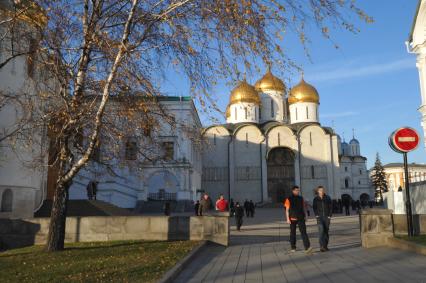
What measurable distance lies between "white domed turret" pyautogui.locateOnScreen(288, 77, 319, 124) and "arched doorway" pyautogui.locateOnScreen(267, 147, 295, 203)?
6.62 m

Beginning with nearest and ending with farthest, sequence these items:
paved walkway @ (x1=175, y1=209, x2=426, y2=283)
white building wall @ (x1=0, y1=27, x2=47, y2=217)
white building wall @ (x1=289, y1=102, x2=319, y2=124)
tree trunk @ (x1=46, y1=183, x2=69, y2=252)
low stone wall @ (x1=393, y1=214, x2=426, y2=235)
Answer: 1. paved walkway @ (x1=175, y1=209, x2=426, y2=283)
2. tree trunk @ (x1=46, y1=183, x2=69, y2=252)
3. low stone wall @ (x1=393, y1=214, x2=426, y2=235)
4. white building wall @ (x1=0, y1=27, x2=47, y2=217)
5. white building wall @ (x1=289, y1=102, x2=319, y2=124)

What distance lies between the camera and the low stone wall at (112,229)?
38.7 ft

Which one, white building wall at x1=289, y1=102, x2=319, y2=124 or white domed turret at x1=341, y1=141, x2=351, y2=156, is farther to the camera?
white domed turret at x1=341, y1=141, x2=351, y2=156

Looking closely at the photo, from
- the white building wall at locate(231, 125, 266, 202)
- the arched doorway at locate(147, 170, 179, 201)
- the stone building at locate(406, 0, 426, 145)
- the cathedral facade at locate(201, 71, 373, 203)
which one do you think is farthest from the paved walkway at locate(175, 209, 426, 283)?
the cathedral facade at locate(201, 71, 373, 203)

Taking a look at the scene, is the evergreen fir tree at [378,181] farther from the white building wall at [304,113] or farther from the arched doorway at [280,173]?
the arched doorway at [280,173]

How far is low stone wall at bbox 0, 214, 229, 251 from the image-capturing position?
11797 mm

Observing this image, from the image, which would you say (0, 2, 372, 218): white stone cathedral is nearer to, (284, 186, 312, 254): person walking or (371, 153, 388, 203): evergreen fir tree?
(284, 186, 312, 254): person walking

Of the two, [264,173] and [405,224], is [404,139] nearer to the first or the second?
[405,224]

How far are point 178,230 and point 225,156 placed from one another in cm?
4119

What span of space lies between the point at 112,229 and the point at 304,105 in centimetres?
4831

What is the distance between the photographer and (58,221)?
10.1m

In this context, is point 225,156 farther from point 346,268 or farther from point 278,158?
point 346,268

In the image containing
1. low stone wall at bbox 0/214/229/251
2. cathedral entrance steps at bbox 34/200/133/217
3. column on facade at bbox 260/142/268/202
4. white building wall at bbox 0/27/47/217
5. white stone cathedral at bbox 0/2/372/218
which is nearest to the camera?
low stone wall at bbox 0/214/229/251

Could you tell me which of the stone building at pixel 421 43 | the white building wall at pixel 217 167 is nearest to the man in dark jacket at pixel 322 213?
the stone building at pixel 421 43
